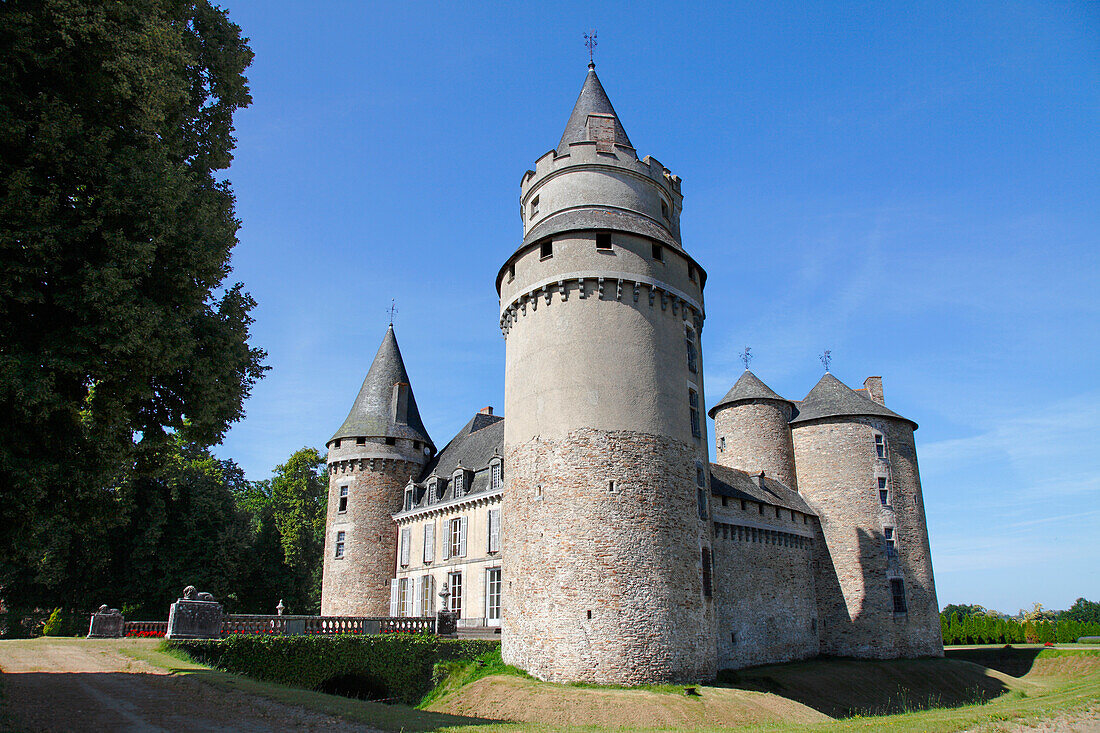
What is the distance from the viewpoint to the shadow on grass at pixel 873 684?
21141mm

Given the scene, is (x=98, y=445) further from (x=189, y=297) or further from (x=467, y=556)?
(x=467, y=556)

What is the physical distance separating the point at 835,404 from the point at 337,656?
923 inches

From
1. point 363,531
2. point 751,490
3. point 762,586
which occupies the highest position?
point 751,490

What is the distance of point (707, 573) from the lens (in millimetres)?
18844

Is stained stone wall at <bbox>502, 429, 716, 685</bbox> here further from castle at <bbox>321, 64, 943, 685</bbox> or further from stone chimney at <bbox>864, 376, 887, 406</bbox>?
stone chimney at <bbox>864, 376, 887, 406</bbox>

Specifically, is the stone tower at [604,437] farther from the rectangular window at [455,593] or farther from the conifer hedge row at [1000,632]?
the conifer hedge row at [1000,632]

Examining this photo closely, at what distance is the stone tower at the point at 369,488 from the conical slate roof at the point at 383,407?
46mm

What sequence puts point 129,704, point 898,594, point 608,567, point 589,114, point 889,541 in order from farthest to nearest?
point 889,541 < point 898,594 < point 589,114 < point 608,567 < point 129,704

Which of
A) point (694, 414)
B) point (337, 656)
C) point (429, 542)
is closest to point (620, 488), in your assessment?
point (694, 414)

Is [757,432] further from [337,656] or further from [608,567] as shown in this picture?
[337,656]

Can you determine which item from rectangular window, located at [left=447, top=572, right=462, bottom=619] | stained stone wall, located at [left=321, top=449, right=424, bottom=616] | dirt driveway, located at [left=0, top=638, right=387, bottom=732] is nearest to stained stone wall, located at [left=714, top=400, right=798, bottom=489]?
rectangular window, located at [left=447, top=572, right=462, bottom=619]

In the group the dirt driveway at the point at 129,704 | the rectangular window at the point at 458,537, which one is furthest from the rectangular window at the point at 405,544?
the dirt driveway at the point at 129,704

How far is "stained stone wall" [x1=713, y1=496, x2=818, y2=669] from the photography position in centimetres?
2339

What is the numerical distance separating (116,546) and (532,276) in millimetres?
24111
